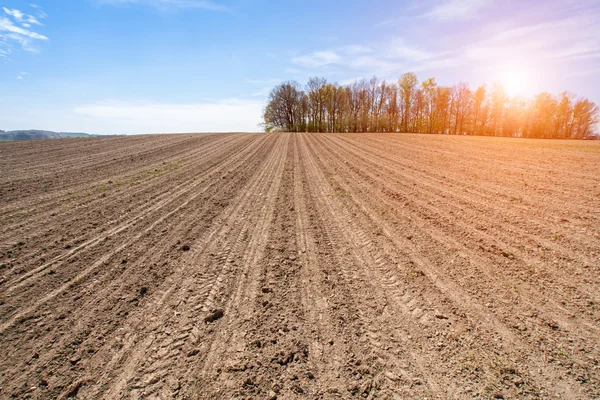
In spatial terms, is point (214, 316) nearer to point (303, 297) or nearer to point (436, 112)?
point (303, 297)

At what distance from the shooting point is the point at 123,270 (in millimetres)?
3984

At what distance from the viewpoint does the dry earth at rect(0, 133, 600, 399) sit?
229cm

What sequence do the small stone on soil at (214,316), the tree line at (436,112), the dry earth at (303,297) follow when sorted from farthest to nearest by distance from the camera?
the tree line at (436,112) → the small stone on soil at (214,316) → the dry earth at (303,297)

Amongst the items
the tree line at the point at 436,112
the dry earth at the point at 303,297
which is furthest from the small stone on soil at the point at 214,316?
the tree line at the point at 436,112

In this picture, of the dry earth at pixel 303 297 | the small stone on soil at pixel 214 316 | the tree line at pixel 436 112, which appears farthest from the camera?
the tree line at pixel 436 112

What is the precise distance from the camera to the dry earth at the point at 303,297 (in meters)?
2.29

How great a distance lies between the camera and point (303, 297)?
3.34 m

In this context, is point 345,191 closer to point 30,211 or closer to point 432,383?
point 432,383

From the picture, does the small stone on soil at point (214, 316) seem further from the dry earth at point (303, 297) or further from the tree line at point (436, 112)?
the tree line at point (436, 112)

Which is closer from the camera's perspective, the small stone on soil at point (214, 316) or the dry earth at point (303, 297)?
the dry earth at point (303, 297)

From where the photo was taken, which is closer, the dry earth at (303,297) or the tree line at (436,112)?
the dry earth at (303,297)

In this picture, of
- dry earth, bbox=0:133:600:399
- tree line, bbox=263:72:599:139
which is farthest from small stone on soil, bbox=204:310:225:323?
tree line, bbox=263:72:599:139

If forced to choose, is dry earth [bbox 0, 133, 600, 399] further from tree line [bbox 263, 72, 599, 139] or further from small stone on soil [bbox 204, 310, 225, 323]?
tree line [bbox 263, 72, 599, 139]

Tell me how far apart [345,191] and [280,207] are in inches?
95.6
